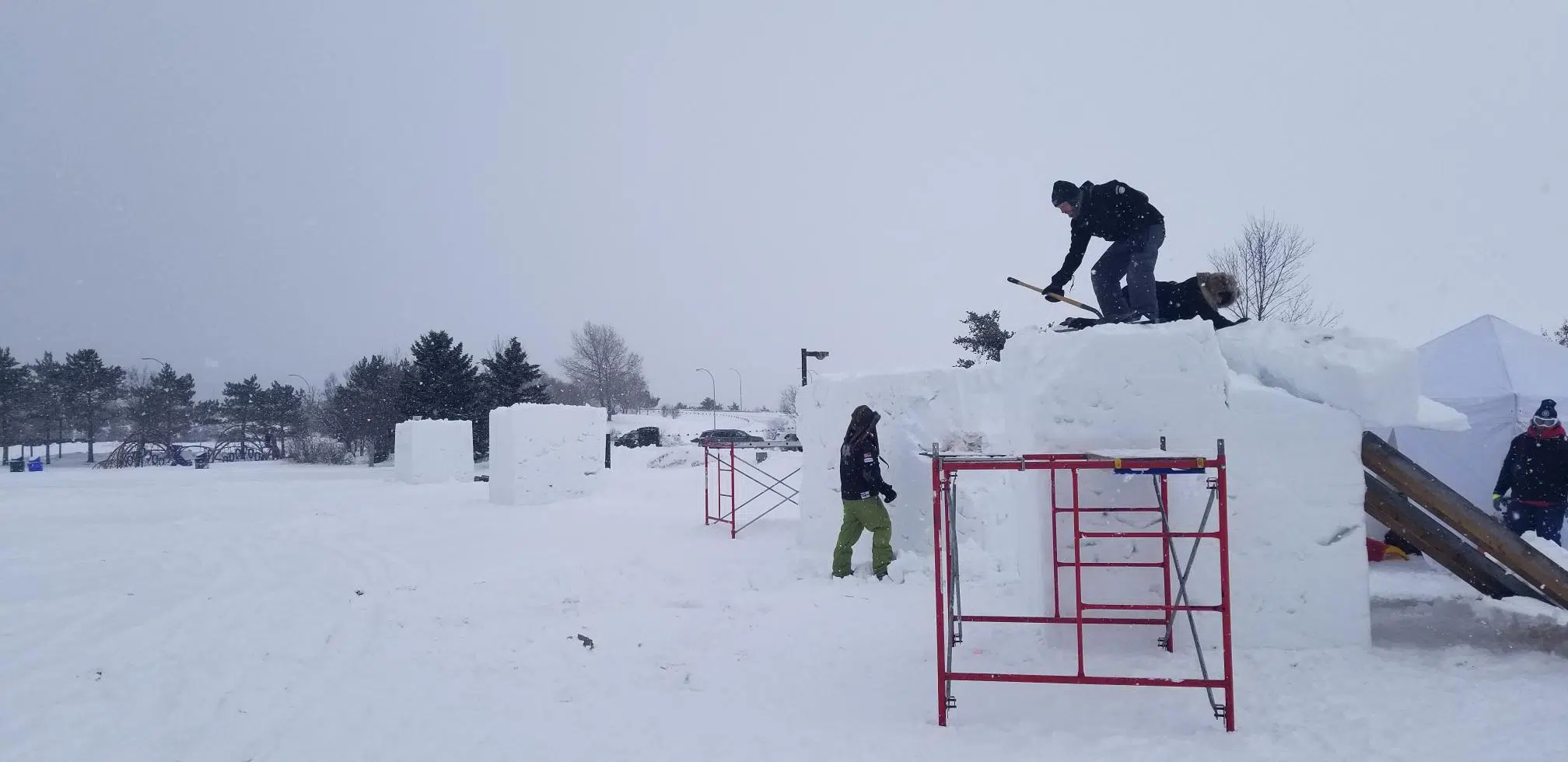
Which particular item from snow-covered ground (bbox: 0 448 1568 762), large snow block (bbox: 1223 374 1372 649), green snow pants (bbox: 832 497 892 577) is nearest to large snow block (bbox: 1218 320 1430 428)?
large snow block (bbox: 1223 374 1372 649)

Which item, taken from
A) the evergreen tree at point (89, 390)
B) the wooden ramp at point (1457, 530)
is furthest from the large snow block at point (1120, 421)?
the evergreen tree at point (89, 390)

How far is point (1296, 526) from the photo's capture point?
5152mm

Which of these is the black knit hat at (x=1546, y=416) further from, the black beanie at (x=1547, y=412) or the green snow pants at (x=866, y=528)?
the green snow pants at (x=866, y=528)

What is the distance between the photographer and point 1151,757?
3699mm

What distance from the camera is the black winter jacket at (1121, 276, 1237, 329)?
22.5 feet

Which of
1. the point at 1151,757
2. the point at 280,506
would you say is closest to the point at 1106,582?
the point at 1151,757

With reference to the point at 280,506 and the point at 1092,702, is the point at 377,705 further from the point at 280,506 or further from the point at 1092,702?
the point at 280,506

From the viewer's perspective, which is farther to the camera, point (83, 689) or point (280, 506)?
point (280, 506)

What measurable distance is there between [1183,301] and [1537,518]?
4.30 m

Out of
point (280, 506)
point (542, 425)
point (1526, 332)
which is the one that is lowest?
point (280, 506)

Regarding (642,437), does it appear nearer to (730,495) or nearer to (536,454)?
(536,454)

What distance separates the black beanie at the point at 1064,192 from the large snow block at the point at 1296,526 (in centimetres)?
188

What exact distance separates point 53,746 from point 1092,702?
557cm

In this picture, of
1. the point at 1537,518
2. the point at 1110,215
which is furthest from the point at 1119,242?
the point at 1537,518
